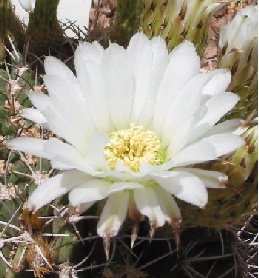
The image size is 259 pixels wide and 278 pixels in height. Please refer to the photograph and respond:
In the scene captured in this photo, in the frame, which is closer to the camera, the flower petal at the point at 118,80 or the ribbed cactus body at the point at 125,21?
the flower petal at the point at 118,80

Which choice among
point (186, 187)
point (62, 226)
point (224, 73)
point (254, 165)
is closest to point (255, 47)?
point (224, 73)

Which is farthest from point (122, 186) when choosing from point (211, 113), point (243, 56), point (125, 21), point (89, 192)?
point (125, 21)

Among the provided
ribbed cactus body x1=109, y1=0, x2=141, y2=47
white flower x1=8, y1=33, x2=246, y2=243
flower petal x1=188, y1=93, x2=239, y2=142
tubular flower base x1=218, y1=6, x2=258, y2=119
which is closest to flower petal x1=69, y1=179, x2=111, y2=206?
white flower x1=8, y1=33, x2=246, y2=243

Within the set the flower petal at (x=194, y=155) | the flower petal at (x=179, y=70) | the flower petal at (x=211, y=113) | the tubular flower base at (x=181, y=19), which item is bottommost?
the flower petal at (x=194, y=155)

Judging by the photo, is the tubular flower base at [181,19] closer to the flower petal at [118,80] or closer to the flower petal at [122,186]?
the flower petal at [118,80]

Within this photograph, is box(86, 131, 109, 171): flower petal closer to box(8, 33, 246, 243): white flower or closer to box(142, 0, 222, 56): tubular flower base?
box(8, 33, 246, 243): white flower

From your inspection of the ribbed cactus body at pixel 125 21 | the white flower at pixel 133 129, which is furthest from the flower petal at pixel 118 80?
the ribbed cactus body at pixel 125 21

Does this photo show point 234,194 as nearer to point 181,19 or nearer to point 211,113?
point 211,113
